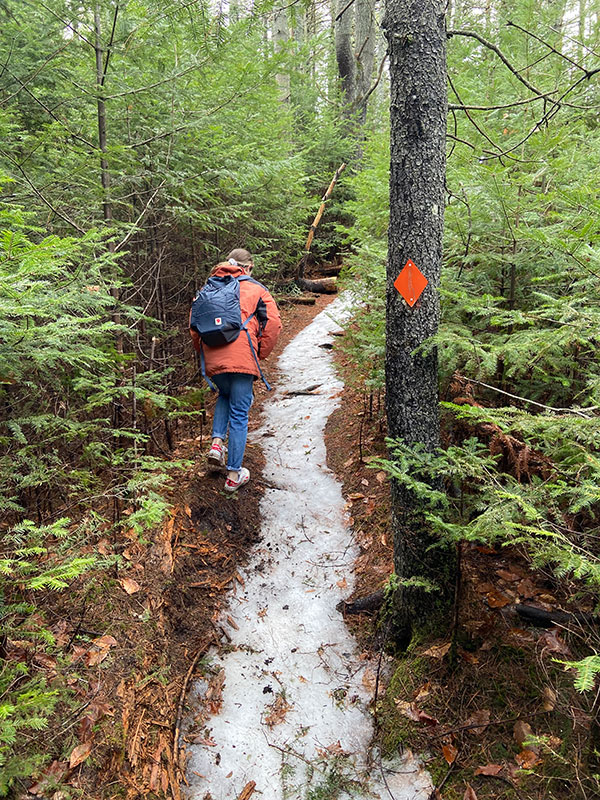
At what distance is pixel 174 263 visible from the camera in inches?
314

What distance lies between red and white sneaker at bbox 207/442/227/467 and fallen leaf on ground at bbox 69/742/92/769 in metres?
2.85

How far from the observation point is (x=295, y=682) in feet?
11.3

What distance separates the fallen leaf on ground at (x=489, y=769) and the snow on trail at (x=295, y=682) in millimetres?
328

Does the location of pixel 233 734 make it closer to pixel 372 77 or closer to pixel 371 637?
pixel 371 637

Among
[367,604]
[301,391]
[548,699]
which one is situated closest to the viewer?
[548,699]

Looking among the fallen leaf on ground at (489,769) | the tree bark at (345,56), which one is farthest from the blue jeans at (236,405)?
the tree bark at (345,56)

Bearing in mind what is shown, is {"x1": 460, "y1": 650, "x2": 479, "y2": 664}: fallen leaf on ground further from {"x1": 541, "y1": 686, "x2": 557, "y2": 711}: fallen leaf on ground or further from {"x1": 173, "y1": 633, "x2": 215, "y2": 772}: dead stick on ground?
{"x1": 173, "y1": 633, "x2": 215, "y2": 772}: dead stick on ground

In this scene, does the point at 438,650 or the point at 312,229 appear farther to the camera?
the point at 312,229

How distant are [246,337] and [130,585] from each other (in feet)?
8.29

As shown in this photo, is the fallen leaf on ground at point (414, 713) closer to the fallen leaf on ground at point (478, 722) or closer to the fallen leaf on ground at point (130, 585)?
the fallen leaf on ground at point (478, 722)

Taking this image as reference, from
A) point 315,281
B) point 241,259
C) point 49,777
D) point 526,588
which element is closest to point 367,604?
point 526,588

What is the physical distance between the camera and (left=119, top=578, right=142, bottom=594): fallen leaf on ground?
3.41 metres

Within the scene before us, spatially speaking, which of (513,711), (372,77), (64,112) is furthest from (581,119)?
(372,77)

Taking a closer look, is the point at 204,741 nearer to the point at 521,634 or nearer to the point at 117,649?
the point at 117,649
